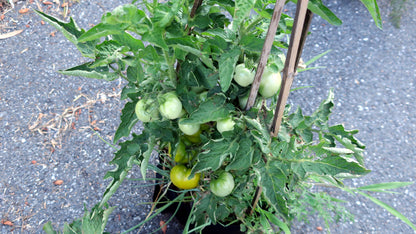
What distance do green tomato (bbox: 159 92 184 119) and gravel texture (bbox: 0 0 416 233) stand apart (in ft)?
2.27

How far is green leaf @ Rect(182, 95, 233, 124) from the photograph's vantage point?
65 cm

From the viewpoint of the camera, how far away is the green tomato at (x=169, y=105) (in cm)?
65

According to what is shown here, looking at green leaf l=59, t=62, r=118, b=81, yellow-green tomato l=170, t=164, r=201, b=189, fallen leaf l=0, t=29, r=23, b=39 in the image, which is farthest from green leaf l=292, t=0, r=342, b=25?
fallen leaf l=0, t=29, r=23, b=39

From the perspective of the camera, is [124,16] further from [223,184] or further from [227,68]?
[223,184]

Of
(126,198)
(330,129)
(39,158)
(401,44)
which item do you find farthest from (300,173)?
(401,44)

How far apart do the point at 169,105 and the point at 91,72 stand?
16 cm

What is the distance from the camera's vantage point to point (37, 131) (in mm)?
1490

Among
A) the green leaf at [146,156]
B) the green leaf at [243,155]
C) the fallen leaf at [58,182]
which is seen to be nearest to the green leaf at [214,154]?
the green leaf at [243,155]

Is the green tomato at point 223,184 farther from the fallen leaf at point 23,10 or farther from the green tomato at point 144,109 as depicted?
the fallen leaf at point 23,10

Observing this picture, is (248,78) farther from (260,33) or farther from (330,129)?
(330,129)

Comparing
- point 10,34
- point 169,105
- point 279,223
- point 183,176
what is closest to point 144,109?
point 169,105

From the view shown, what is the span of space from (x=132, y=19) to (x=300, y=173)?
0.42 metres

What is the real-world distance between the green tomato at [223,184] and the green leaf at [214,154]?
4.1 inches

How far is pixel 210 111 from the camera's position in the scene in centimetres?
66
